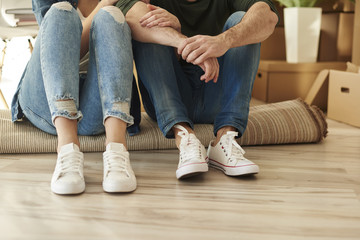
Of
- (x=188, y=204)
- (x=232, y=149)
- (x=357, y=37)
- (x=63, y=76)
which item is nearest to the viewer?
(x=188, y=204)

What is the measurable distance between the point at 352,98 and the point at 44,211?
1.68 meters

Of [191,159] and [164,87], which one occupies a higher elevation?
[164,87]

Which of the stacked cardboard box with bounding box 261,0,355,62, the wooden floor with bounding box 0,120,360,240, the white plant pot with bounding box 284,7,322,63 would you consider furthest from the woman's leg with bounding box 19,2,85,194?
the stacked cardboard box with bounding box 261,0,355,62

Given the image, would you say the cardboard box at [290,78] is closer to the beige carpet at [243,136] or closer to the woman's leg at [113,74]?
the beige carpet at [243,136]

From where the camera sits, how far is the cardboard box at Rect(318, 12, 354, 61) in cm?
311

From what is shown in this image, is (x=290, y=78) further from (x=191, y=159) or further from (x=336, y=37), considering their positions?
(x=191, y=159)

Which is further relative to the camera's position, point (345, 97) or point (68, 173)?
point (345, 97)

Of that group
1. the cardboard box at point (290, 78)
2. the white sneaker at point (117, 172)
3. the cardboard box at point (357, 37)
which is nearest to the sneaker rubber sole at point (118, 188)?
the white sneaker at point (117, 172)

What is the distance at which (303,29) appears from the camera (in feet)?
9.47

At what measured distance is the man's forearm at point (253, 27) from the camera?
1.23 m

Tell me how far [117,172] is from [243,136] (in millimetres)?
641

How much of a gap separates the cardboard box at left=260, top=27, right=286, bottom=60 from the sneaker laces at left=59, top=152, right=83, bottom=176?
97.7 inches

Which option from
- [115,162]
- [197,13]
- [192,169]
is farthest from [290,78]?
[115,162]

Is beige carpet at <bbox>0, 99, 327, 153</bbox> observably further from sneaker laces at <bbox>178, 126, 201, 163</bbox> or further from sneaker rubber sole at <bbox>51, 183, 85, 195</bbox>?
sneaker rubber sole at <bbox>51, 183, 85, 195</bbox>
